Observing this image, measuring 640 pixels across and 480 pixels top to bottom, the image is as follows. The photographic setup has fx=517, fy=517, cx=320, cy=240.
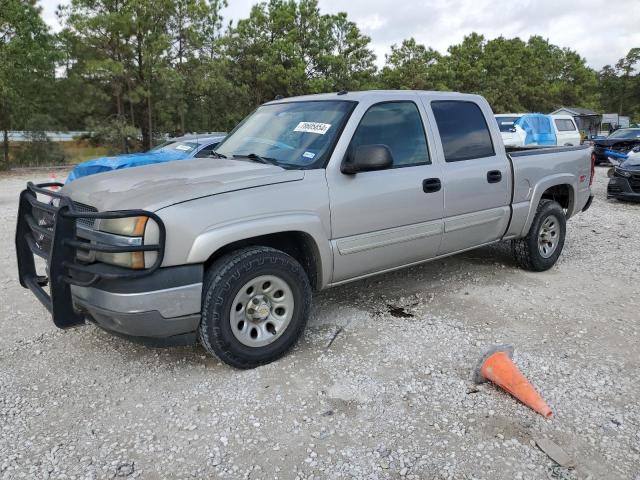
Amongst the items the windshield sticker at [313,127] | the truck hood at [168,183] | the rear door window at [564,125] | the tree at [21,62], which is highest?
the tree at [21,62]

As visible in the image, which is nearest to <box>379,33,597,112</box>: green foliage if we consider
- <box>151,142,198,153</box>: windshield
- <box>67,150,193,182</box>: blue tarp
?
<box>151,142,198,153</box>: windshield

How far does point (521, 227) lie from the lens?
5188mm

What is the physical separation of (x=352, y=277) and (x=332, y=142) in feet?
3.34

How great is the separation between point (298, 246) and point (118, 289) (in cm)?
131

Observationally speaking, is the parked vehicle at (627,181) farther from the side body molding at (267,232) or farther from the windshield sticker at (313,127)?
the side body molding at (267,232)

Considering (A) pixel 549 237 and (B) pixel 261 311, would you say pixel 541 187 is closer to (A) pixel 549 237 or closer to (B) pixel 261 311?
(A) pixel 549 237

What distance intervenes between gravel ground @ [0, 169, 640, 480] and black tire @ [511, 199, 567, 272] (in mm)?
687

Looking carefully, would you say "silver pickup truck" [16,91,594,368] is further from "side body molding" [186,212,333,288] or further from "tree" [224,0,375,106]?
"tree" [224,0,375,106]

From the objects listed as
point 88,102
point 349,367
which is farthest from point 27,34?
point 349,367

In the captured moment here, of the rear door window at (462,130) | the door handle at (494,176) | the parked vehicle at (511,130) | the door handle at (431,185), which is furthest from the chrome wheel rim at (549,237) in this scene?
the parked vehicle at (511,130)

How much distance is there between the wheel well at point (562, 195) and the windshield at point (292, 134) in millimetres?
2926

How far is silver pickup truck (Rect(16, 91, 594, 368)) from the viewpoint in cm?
296

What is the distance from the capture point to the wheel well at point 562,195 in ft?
18.9

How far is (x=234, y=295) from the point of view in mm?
3191
